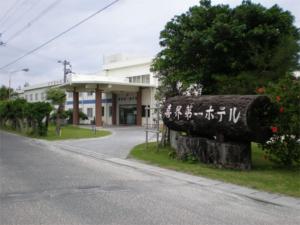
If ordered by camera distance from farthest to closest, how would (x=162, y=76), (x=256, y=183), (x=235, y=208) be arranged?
1. (x=162, y=76)
2. (x=256, y=183)
3. (x=235, y=208)

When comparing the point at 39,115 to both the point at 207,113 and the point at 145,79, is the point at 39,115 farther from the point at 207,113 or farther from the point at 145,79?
the point at 145,79

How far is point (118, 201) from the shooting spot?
692cm

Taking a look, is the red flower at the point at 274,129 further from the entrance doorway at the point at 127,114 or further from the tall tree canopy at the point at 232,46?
the entrance doorway at the point at 127,114

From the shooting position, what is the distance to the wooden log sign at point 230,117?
994cm

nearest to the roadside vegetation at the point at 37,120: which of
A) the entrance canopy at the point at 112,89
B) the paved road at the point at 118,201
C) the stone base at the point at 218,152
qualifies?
the entrance canopy at the point at 112,89

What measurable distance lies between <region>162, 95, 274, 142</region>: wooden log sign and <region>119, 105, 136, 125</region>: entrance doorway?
32436mm

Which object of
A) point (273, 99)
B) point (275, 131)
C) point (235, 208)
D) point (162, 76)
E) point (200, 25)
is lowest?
point (235, 208)

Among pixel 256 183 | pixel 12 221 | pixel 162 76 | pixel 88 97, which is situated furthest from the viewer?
pixel 88 97

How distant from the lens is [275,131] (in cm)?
977

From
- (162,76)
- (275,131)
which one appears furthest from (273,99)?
(162,76)

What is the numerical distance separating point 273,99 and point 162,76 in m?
7.14

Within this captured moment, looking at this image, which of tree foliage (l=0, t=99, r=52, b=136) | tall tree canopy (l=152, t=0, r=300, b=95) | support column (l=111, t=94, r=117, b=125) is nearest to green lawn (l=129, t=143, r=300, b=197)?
tall tree canopy (l=152, t=0, r=300, b=95)

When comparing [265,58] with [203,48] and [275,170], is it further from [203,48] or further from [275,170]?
[275,170]

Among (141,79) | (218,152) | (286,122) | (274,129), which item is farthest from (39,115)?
(141,79)
